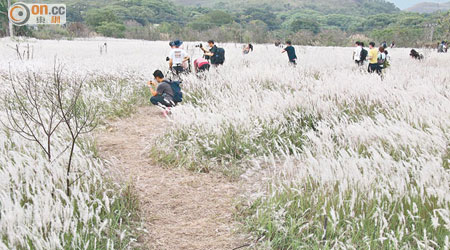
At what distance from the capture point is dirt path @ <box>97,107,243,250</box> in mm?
3166

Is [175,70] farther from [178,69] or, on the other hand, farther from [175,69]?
[178,69]

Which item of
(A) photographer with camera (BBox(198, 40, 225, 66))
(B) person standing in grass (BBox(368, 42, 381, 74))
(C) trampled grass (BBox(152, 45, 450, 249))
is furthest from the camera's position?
(B) person standing in grass (BBox(368, 42, 381, 74))

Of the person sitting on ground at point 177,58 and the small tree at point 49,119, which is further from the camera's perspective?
the person sitting on ground at point 177,58

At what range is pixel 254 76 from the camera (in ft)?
31.4

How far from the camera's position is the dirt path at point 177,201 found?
3.17 meters

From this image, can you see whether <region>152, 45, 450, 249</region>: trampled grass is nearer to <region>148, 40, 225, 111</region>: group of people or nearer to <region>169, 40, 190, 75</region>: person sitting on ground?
<region>148, 40, 225, 111</region>: group of people

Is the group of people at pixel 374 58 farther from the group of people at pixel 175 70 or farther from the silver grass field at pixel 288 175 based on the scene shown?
the silver grass field at pixel 288 175

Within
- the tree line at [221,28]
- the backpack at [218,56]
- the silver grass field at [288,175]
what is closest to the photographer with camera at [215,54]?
the backpack at [218,56]

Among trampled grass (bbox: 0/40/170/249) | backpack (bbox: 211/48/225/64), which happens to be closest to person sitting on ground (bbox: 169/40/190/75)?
backpack (bbox: 211/48/225/64)

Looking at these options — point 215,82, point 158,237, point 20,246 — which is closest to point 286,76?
point 215,82

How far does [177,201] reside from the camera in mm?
3887

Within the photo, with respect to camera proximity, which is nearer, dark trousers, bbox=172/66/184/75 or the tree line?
dark trousers, bbox=172/66/184/75

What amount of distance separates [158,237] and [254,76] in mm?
6897

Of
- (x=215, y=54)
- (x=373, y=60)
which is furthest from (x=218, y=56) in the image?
(x=373, y=60)
